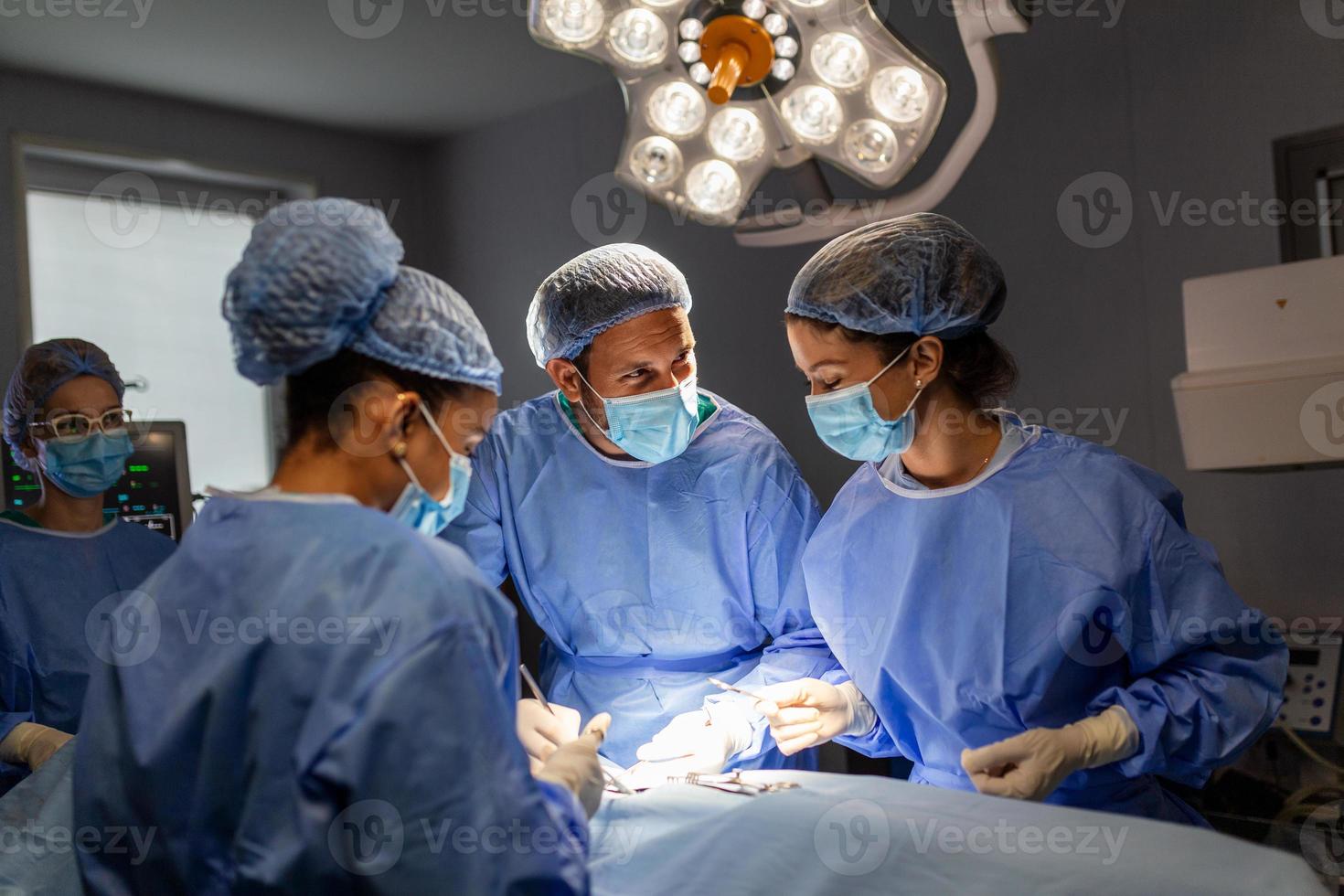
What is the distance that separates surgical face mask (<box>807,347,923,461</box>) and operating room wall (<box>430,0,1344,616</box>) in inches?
57.8

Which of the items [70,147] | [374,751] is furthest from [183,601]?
[70,147]

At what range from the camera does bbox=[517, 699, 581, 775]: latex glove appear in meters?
1.76

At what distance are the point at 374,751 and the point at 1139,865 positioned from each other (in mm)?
862

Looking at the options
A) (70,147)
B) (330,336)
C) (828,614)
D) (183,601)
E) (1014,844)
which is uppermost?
(70,147)

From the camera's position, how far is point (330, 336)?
1.14 meters

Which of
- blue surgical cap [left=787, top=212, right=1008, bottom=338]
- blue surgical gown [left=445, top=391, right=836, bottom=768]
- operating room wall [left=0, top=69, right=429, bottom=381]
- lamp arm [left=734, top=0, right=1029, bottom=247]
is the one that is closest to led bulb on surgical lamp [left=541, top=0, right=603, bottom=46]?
lamp arm [left=734, top=0, right=1029, bottom=247]

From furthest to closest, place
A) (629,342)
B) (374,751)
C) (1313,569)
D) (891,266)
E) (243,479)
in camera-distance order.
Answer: (243,479) → (1313,569) → (629,342) → (891,266) → (374,751)

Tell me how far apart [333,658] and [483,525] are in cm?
108

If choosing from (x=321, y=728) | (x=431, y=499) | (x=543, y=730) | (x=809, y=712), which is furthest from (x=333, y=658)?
(x=809, y=712)

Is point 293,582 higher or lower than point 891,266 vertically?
lower

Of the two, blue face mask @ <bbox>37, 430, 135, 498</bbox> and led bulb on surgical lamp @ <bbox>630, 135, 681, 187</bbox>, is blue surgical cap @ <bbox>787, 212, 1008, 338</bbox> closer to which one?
led bulb on surgical lamp @ <bbox>630, 135, 681, 187</bbox>

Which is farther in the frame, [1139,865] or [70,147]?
[70,147]

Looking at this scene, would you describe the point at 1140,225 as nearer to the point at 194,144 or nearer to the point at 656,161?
the point at 656,161

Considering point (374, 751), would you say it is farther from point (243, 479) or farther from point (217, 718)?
point (243, 479)
